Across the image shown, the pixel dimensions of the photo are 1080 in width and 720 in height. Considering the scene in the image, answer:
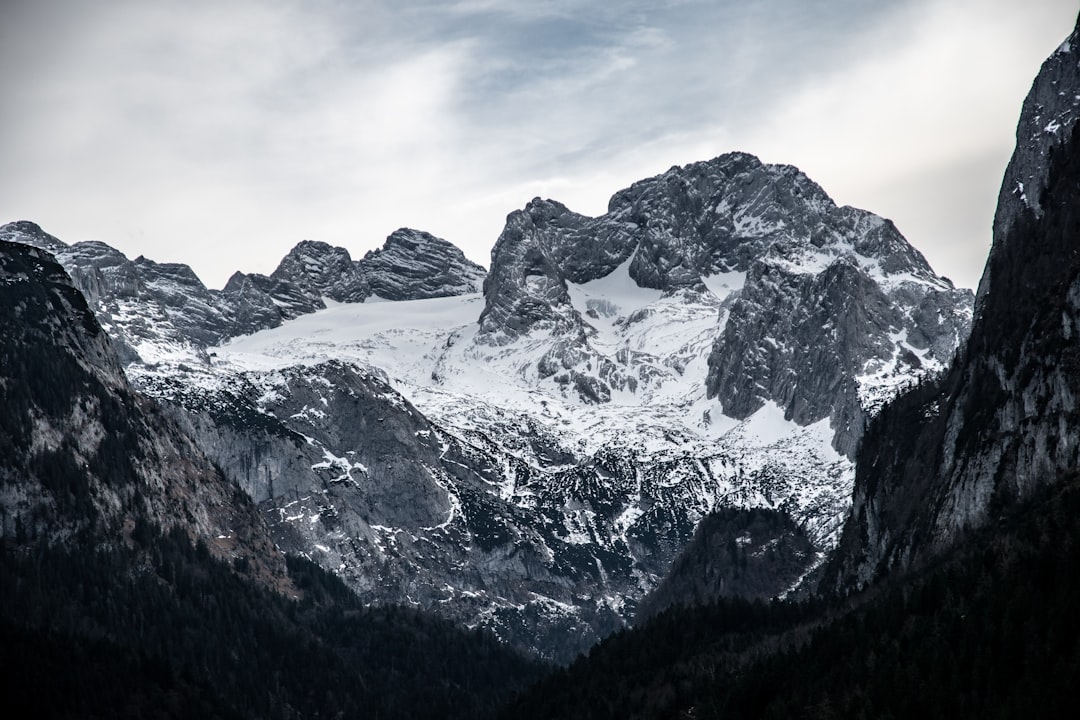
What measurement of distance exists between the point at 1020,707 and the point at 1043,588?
2305 cm

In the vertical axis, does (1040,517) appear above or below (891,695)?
above

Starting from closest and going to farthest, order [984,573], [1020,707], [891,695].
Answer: [1020,707]
[891,695]
[984,573]

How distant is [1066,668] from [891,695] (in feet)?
68.3

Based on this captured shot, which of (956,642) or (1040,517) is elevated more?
(1040,517)

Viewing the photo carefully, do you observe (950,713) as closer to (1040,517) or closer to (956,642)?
(956,642)

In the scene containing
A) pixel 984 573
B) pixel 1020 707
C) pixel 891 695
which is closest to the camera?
pixel 1020 707

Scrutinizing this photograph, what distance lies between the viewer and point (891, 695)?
183 meters

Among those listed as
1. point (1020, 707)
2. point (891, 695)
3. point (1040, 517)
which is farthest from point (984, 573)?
point (1020, 707)

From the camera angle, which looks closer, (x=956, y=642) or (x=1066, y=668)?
(x=1066, y=668)

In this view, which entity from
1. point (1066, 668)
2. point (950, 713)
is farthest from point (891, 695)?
point (1066, 668)

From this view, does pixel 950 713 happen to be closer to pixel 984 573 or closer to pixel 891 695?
pixel 891 695

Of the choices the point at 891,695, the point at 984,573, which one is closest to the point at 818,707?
the point at 891,695

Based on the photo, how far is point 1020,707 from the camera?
16512cm

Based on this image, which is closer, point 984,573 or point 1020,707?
point 1020,707
